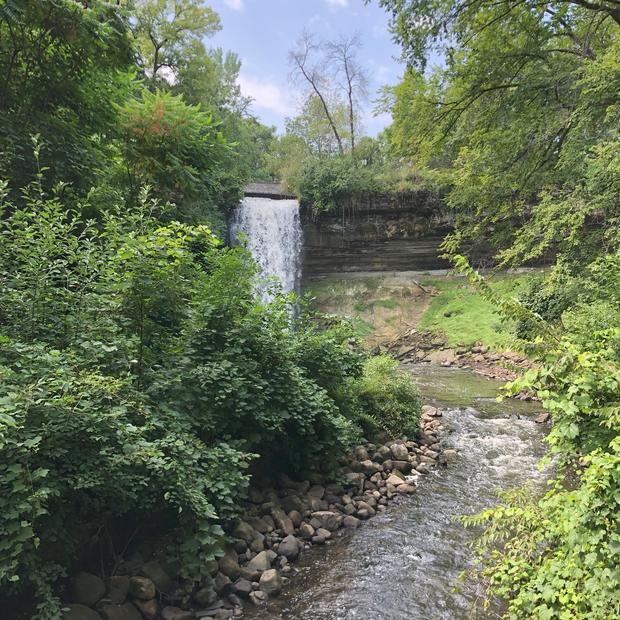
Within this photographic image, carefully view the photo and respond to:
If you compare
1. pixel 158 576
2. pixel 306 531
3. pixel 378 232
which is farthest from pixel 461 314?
pixel 158 576

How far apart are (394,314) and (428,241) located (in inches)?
180

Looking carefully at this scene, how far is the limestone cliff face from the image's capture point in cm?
2330

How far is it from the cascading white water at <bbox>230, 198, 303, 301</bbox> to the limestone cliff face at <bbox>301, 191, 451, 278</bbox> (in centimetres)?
103

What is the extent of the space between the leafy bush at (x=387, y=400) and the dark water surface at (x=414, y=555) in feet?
2.74

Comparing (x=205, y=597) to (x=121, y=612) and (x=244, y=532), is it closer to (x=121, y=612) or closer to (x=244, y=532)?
(x=121, y=612)

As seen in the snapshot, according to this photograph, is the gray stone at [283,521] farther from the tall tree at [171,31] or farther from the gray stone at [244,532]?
the tall tree at [171,31]

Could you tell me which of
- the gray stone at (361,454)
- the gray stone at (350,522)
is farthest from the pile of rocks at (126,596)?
the gray stone at (361,454)

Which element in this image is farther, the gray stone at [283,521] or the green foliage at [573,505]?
the gray stone at [283,521]

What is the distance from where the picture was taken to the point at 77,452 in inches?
115

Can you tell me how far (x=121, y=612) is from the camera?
122 inches

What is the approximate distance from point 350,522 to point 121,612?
2.63 m

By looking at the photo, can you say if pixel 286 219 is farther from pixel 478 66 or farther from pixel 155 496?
pixel 155 496

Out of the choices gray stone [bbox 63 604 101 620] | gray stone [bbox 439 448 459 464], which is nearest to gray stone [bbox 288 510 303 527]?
gray stone [bbox 63 604 101 620]

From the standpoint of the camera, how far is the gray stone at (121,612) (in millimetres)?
3047
